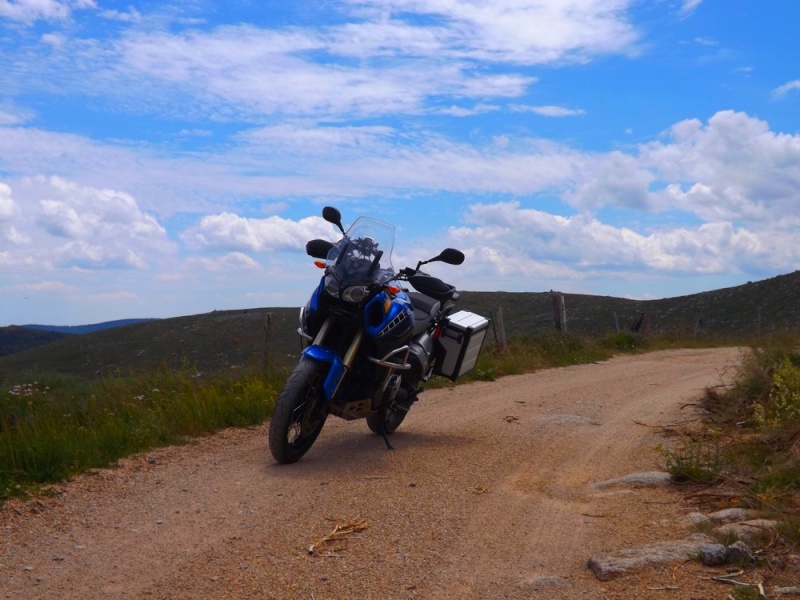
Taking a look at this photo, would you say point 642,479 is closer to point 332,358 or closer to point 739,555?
point 739,555

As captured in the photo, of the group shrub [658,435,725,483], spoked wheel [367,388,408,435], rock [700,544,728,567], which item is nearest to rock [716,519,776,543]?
rock [700,544,728,567]

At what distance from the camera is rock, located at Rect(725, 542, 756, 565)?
4391mm

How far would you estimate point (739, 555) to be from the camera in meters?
4.41

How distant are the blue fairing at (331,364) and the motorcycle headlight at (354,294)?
0.45m

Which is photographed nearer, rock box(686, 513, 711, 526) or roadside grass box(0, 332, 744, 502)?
rock box(686, 513, 711, 526)

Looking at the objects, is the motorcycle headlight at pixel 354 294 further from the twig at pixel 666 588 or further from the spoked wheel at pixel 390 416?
the twig at pixel 666 588

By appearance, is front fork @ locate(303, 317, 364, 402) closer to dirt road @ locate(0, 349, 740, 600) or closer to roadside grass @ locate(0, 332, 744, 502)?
dirt road @ locate(0, 349, 740, 600)

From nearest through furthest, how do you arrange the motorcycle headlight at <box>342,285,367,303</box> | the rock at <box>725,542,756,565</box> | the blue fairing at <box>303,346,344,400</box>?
the rock at <box>725,542,756,565</box>, the blue fairing at <box>303,346,344,400</box>, the motorcycle headlight at <box>342,285,367,303</box>

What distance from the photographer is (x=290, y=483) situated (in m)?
6.40

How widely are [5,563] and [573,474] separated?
13.6 feet

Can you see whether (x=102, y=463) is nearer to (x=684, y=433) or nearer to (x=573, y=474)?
(x=573, y=474)

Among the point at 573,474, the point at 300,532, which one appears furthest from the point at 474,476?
the point at 300,532

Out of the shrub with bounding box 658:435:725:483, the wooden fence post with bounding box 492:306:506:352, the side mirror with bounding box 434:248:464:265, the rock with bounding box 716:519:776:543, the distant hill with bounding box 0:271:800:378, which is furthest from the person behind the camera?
the distant hill with bounding box 0:271:800:378

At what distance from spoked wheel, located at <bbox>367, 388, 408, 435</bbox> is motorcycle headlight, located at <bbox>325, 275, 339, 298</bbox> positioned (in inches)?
57.6
